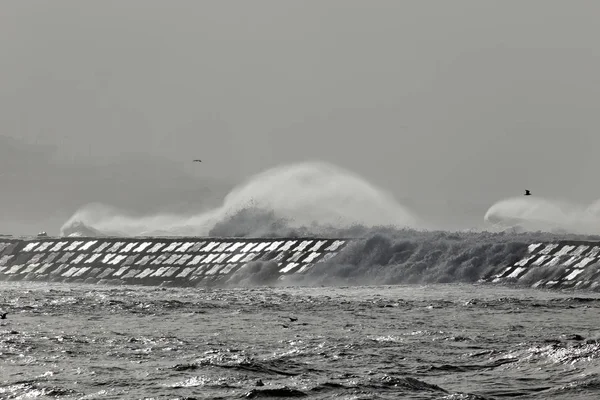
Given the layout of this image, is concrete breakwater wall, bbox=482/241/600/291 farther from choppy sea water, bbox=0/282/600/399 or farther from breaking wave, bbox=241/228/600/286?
choppy sea water, bbox=0/282/600/399

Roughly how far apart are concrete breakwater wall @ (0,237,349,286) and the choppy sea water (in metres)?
19.8

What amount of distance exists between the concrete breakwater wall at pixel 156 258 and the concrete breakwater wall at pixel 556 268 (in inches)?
433

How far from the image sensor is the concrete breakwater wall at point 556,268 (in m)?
47.7

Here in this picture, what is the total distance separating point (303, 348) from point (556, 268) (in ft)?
89.0

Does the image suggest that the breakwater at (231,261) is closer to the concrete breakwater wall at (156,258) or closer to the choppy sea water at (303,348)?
the concrete breakwater wall at (156,258)

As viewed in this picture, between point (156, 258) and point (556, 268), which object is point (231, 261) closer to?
point (156, 258)

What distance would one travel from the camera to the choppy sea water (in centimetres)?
1948

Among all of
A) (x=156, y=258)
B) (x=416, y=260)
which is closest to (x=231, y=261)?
(x=156, y=258)

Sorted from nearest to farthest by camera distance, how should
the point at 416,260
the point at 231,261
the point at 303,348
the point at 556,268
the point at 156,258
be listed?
the point at 303,348
the point at 556,268
the point at 416,260
the point at 231,261
the point at 156,258

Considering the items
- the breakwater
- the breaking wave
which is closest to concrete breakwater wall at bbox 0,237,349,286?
the breakwater

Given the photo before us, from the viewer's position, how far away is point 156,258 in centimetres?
6900

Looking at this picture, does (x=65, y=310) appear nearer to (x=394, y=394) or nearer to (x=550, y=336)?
(x=550, y=336)

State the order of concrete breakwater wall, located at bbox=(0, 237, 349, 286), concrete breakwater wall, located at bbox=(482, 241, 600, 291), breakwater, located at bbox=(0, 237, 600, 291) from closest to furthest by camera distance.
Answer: concrete breakwater wall, located at bbox=(482, 241, 600, 291) → breakwater, located at bbox=(0, 237, 600, 291) → concrete breakwater wall, located at bbox=(0, 237, 349, 286)

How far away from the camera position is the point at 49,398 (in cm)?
1855
